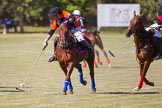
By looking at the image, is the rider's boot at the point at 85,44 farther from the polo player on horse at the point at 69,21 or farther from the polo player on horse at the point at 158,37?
the polo player on horse at the point at 158,37

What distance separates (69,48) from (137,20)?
225 cm

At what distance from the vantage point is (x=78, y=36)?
16266mm

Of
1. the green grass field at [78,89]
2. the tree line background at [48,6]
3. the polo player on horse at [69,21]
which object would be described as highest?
the polo player on horse at [69,21]

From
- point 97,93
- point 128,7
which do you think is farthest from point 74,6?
point 97,93

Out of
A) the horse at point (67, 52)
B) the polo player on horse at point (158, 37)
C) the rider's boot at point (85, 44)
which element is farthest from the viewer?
the polo player on horse at point (158, 37)

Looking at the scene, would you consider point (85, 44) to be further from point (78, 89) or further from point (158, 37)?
point (158, 37)

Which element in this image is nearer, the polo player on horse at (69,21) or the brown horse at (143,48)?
the polo player on horse at (69,21)

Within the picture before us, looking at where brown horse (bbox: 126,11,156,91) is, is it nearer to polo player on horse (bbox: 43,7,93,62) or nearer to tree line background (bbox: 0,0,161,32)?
polo player on horse (bbox: 43,7,93,62)

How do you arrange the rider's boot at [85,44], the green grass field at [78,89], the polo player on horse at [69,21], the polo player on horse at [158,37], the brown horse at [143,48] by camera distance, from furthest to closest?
the polo player on horse at [158,37]
the brown horse at [143,48]
the rider's boot at [85,44]
the polo player on horse at [69,21]
the green grass field at [78,89]

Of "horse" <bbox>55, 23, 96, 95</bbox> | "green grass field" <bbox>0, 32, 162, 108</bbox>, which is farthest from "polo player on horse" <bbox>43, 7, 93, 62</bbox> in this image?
"green grass field" <bbox>0, 32, 162, 108</bbox>

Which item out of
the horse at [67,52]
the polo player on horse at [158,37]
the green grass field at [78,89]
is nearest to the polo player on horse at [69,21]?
the horse at [67,52]

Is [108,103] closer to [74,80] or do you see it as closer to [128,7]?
[74,80]

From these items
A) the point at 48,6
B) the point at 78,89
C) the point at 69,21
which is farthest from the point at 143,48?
the point at 48,6

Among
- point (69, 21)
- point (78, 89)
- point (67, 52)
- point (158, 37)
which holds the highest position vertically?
point (69, 21)
